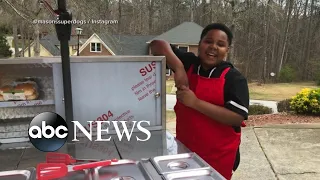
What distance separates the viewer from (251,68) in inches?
1092

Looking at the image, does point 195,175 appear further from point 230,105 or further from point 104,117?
point 104,117

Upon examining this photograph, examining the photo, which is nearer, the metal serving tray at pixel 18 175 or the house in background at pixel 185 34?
the metal serving tray at pixel 18 175

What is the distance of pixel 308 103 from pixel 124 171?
6.76m

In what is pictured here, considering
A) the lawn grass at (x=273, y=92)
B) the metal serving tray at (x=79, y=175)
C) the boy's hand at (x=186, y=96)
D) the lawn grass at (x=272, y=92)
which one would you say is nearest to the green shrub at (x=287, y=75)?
the lawn grass at (x=273, y=92)

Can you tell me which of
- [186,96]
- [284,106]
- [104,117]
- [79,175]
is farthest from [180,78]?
[284,106]

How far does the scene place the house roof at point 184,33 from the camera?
24.9 m

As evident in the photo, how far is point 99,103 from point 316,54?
30421mm

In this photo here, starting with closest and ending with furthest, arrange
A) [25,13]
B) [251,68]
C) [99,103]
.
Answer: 1. [99,103]
2. [25,13]
3. [251,68]

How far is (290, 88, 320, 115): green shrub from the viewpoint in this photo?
6.83m

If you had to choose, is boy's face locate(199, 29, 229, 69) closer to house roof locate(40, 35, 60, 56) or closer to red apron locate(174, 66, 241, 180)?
red apron locate(174, 66, 241, 180)

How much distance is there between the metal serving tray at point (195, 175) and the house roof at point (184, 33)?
2396 centimetres

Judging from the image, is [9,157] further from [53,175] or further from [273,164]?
[273,164]

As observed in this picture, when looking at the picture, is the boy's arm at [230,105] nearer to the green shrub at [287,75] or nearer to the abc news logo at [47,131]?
the abc news logo at [47,131]

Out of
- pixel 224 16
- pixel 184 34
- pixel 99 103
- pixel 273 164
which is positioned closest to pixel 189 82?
pixel 99 103
